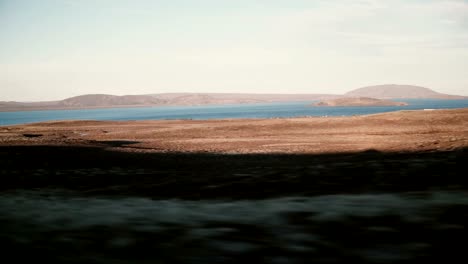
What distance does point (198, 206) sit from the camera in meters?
3.80

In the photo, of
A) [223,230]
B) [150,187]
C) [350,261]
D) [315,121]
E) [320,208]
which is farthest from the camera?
[315,121]

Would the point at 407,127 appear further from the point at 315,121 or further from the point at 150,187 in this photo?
the point at 150,187

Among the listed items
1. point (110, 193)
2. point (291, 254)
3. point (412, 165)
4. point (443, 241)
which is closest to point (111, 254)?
point (291, 254)

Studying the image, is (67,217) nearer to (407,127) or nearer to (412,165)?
(412,165)

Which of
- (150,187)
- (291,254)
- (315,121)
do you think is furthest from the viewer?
(315,121)

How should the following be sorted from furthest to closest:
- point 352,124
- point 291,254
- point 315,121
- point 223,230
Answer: point 315,121
point 352,124
point 223,230
point 291,254

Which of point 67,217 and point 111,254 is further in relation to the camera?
point 67,217

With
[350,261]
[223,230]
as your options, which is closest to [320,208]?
[223,230]

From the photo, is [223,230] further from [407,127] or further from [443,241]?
[407,127]

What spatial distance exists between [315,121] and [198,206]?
34.4 metres

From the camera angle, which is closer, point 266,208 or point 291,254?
point 291,254

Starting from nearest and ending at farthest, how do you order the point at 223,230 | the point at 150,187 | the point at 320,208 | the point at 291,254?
1. the point at 291,254
2. the point at 223,230
3. the point at 320,208
4. the point at 150,187

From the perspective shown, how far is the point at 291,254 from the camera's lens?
7.50 ft

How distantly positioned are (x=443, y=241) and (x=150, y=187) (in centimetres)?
405
